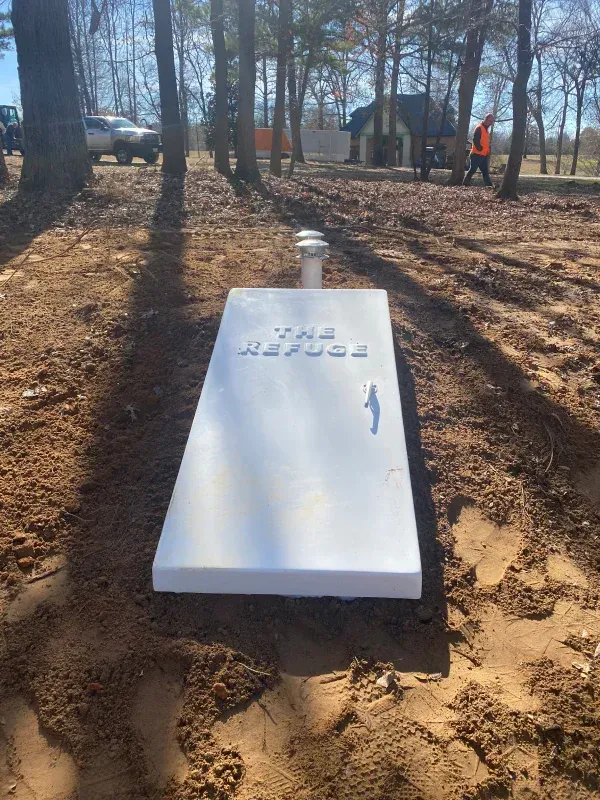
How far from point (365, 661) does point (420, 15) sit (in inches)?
757

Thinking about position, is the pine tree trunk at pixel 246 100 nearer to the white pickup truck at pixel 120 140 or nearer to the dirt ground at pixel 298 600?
the dirt ground at pixel 298 600

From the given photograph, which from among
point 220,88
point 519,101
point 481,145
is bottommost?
point 481,145

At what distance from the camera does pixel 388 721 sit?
1885 mm

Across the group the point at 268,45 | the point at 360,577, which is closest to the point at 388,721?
the point at 360,577

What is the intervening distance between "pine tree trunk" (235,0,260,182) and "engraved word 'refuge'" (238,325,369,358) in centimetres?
996

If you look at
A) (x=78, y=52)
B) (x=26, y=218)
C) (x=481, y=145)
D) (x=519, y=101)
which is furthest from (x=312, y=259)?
(x=78, y=52)

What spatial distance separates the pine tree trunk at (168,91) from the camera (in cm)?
1231

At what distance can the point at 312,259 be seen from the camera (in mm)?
4051

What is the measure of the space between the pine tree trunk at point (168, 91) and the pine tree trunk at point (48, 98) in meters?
3.98

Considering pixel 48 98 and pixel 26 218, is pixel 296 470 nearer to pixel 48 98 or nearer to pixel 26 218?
pixel 26 218

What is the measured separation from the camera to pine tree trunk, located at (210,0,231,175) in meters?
14.0

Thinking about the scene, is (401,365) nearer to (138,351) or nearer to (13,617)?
(138,351)

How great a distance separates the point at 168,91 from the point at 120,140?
35.1 feet

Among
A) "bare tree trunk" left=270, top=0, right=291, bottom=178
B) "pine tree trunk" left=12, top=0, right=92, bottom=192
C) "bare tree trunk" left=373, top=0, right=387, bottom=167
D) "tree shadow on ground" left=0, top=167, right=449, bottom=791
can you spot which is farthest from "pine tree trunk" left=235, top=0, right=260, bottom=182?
"tree shadow on ground" left=0, top=167, right=449, bottom=791
